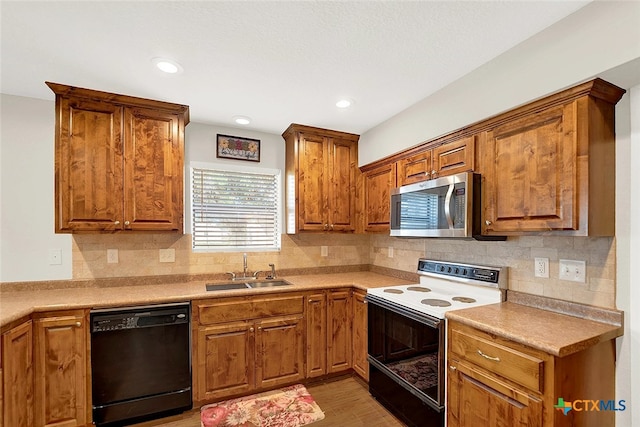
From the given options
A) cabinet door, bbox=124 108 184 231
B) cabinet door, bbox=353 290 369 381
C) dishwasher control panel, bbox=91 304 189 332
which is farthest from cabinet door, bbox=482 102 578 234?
cabinet door, bbox=124 108 184 231

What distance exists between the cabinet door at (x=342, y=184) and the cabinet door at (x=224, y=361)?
1.38 m

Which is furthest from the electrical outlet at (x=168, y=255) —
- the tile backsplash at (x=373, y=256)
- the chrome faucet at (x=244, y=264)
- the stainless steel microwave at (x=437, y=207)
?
the stainless steel microwave at (x=437, y=207)

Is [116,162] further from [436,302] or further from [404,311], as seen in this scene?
[436,302]

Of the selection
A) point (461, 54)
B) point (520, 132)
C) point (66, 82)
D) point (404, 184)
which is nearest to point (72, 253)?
point (66, 82)

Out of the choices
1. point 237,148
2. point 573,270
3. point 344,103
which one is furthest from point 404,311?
point 237,148

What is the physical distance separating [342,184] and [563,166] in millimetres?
2034

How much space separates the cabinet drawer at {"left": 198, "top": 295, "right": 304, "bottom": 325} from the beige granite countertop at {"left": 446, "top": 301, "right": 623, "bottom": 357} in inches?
52.7

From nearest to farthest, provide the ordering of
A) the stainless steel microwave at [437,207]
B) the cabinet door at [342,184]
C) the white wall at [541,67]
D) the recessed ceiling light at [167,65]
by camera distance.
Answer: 1. the white wall at [541,67]
2. the recessed ceiling light at [167,65]
3. the stainless steel microwave at [437,207]
4. the cabinet door at [342,184]

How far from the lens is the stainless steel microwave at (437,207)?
6.51ft

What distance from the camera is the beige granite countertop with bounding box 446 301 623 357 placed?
1372 mm

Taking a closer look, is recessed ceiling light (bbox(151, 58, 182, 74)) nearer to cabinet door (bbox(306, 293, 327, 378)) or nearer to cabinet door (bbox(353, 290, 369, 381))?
cabinet door (bbox(306, 293, 327, 378))

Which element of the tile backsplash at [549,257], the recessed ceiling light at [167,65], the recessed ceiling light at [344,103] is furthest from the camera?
the recessed ceiling light at [344,103]

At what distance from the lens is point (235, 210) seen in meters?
3.18

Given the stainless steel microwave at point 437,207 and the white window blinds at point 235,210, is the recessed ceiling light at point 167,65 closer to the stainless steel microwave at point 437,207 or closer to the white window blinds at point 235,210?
the white window blinds at point 235,210
